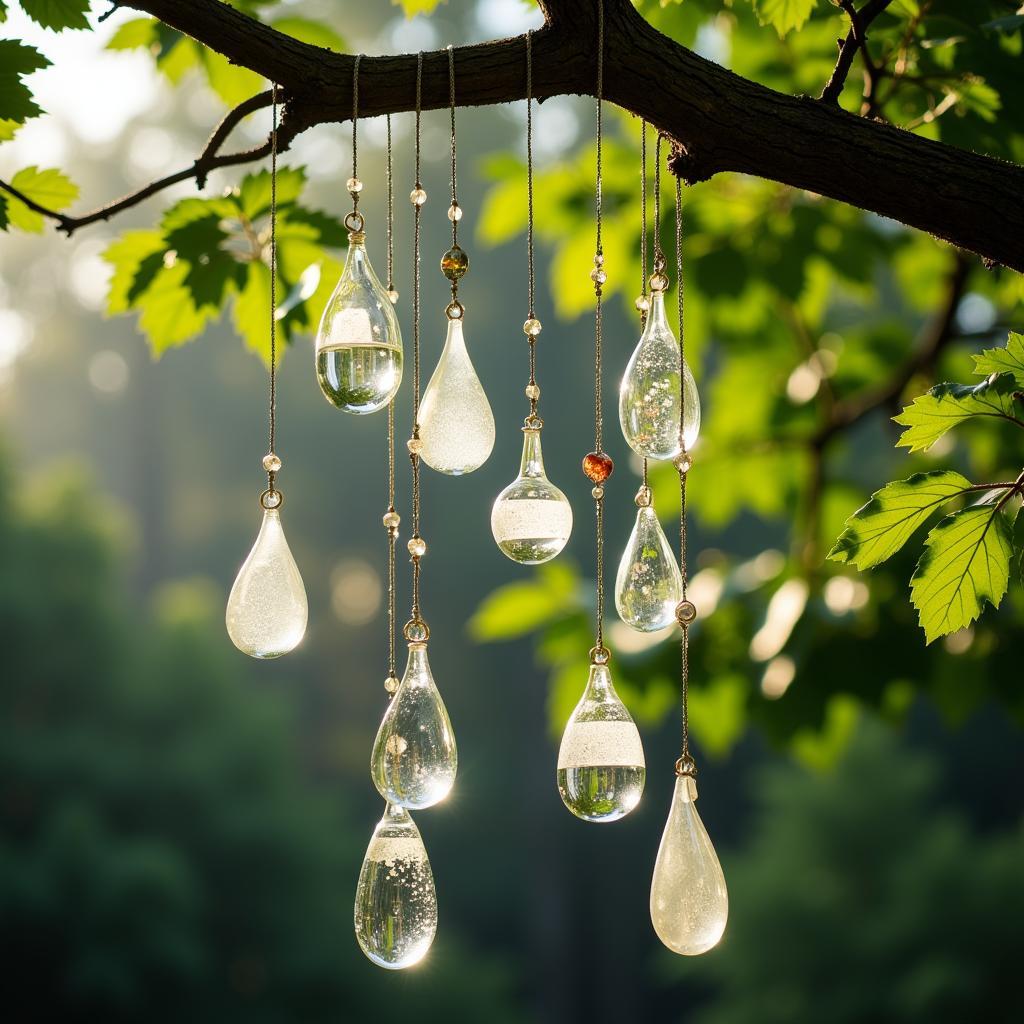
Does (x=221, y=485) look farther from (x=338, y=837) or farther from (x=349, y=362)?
(x=349, y=362)

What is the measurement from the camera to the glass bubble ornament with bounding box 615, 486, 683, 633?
29.8 inches

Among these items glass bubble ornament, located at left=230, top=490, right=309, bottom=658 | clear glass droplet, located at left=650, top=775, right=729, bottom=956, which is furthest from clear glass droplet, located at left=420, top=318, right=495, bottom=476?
clear glass droplet, located at left=650, top=775, right=729, bottom=956

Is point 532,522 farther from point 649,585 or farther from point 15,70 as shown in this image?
point 15,70

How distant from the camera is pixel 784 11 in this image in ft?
3.21

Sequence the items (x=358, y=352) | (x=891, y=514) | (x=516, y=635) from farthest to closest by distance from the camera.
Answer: (x=516, y=635) < (x=891, y=514) < (x=358, y=352)

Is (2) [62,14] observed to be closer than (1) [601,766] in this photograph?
No

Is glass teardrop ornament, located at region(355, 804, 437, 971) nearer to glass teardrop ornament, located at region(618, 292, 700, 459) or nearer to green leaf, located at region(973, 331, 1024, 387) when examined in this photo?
glass teardrop ornament, located at region(618, 292, 700, 459)

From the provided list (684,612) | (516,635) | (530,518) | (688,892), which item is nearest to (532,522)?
(530,518)

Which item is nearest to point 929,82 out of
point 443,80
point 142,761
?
point 443,80

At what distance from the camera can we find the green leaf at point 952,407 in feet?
2.53

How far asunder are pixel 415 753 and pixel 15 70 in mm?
555

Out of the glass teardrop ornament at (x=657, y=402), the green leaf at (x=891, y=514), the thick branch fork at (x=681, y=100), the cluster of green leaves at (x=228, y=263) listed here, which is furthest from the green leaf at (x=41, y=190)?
the green leaf at (x=891, y=514)

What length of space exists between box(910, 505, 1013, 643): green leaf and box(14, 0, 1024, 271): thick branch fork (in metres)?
0.15

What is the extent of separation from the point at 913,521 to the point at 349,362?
0.36m
